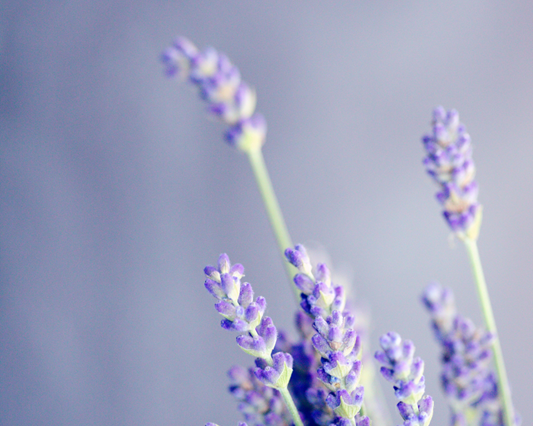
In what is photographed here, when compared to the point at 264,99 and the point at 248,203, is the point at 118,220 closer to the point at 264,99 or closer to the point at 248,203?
the point at 248,203

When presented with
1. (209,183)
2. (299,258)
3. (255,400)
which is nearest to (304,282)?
(299,258)

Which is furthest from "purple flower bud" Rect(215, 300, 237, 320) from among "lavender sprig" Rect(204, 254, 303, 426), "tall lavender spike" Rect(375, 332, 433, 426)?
"tall lavender spike" Rect(375, 332, 433, 426)

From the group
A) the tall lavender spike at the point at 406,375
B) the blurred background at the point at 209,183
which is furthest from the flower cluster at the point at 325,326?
the blurred background at the point at 209,183

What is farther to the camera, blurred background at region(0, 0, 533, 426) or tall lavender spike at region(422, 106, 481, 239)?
blurred background at region(0, 0, 533, 426)

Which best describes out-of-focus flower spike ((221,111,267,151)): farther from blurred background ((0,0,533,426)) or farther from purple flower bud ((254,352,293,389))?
blurred background ((0,0,533,426))

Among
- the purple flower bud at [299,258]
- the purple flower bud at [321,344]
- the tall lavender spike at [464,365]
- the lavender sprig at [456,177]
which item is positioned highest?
the lavender sprig at [456,177]

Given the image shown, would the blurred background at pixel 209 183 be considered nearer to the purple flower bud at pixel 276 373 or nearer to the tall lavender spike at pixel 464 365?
the tall lavender spike at pixel 464 365
